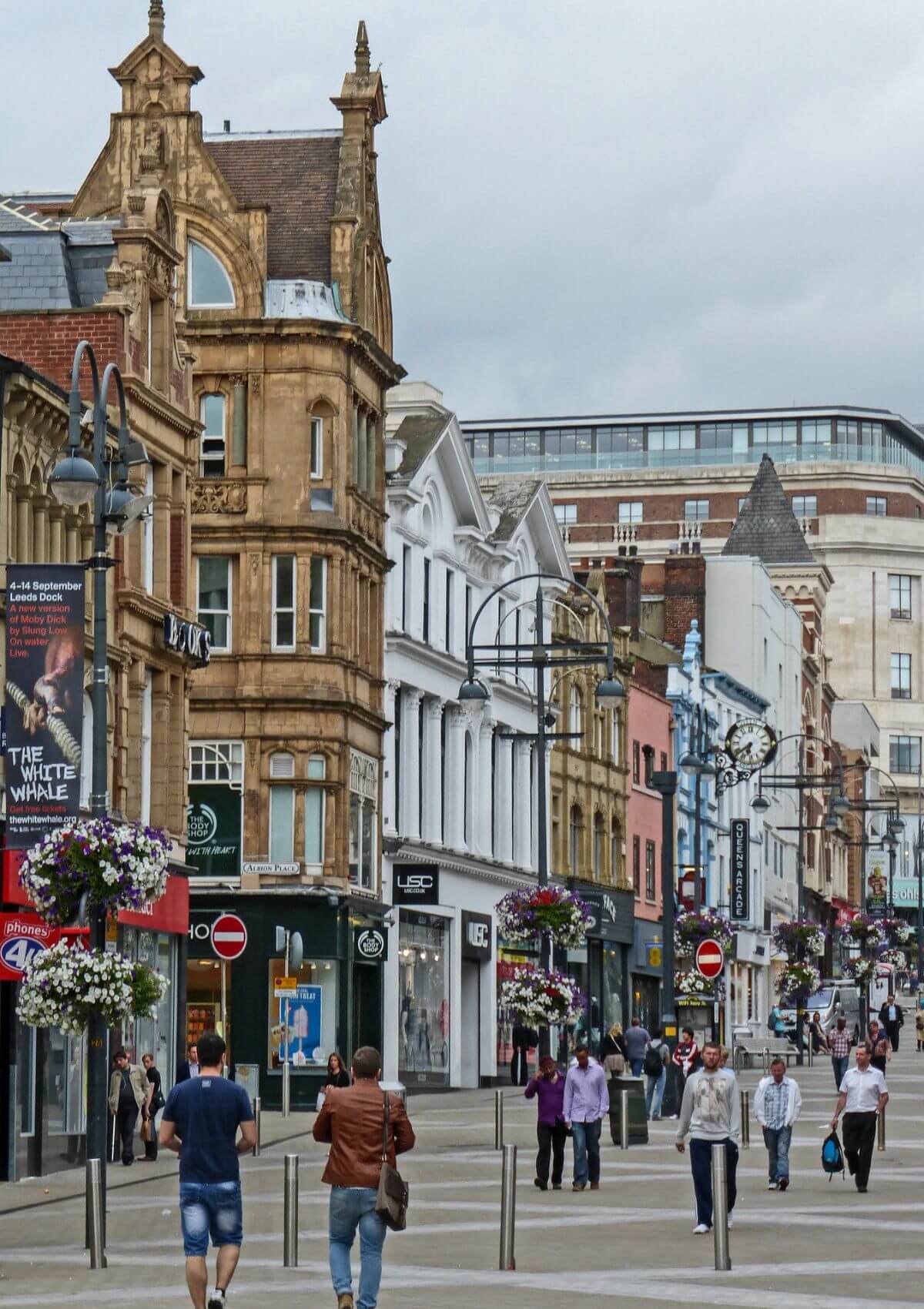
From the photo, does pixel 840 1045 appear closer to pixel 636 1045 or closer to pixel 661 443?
pixel 636 1045

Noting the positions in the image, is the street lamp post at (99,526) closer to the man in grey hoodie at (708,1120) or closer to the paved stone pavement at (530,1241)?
the paved stone pavement at (530,1241)

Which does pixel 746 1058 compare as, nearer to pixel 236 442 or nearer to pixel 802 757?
pixel 236 442

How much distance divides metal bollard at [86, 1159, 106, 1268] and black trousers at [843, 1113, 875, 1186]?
10897 millimetres

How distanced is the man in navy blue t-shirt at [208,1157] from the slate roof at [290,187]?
39.1 meters

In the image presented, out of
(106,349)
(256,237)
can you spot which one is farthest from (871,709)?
(106,349)

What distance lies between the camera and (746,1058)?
2913 inches

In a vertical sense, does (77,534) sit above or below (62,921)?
above

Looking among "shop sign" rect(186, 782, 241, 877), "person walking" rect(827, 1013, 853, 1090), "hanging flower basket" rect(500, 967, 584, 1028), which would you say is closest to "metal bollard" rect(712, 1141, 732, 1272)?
"hanging flower basket" rect(500, 967, 584, 1028)

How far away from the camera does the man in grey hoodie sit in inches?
908

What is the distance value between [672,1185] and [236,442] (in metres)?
25.3

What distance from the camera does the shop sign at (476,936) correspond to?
6328 centimetres

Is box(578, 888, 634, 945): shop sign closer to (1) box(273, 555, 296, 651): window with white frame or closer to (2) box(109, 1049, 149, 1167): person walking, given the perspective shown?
(1) box(273, 555, 296, 651): window with white frame

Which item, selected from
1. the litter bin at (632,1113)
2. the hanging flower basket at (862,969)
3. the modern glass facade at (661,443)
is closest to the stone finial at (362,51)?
the litter bin at (632,1113)

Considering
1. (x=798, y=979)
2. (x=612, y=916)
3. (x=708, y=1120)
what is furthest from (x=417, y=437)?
A: (x=708, y=1120)
